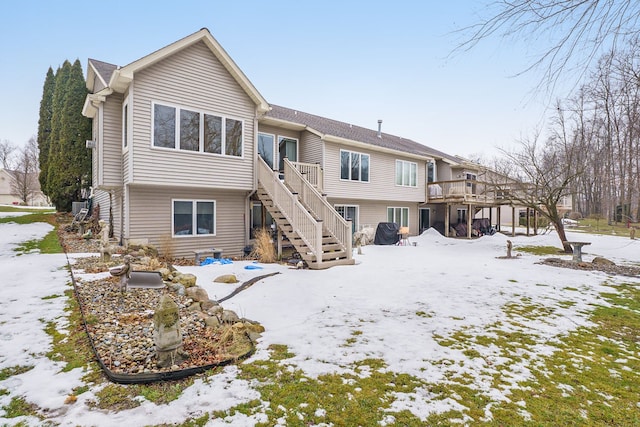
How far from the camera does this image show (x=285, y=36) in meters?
15.7

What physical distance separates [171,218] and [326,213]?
5.30 m

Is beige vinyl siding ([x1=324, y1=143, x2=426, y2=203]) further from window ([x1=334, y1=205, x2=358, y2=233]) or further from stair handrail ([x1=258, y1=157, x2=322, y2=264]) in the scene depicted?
stair handrail ([x1=258, y1=157, x2=322, y2=264])

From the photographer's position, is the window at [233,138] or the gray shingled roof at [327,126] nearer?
the window at [233,138]

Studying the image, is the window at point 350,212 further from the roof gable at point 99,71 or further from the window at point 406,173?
the roof gable at point 99,71

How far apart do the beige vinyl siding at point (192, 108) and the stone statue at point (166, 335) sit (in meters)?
7.05

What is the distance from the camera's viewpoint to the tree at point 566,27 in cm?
235

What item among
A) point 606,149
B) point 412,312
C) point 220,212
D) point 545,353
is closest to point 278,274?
point 412,312

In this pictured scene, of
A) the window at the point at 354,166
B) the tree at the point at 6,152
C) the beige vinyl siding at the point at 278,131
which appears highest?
the tree at the point at 6,152

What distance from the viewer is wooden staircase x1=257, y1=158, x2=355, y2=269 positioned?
365 inches

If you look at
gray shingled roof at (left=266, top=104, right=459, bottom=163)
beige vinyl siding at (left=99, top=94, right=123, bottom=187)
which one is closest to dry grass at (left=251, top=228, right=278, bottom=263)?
beige vinyl siding at (left=99, top=94, right=123, bottom=187)

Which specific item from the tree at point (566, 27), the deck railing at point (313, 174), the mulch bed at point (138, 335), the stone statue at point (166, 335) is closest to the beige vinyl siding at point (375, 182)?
the deck railing at point (313, 174)

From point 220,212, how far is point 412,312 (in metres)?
8.29

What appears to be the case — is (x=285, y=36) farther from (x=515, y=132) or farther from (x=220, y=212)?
(x=515, y=132)

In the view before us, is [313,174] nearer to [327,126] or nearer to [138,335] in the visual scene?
[327,126]
